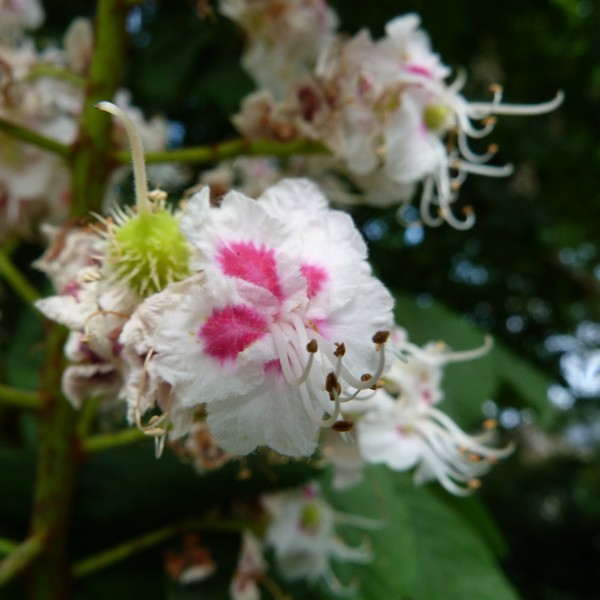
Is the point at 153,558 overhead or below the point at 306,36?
below

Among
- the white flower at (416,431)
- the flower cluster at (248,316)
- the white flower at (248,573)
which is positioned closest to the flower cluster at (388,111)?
the white flower at (416,431)

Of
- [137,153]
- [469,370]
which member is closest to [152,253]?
[137,153]

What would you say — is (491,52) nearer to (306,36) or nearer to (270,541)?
(306,36)

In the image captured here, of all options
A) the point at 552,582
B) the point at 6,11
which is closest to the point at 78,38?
the point at 6,11

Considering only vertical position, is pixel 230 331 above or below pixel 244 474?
above

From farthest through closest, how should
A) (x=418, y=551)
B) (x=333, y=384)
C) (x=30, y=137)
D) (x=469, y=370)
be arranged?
(x=469, y=370) < (x=418, y=551) < (x=30, y=137) < (x=333, y=384)

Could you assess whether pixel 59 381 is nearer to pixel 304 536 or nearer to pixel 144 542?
pixel 144 542

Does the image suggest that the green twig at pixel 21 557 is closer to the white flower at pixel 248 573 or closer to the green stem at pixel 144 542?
the green stem at pixel 144 542
